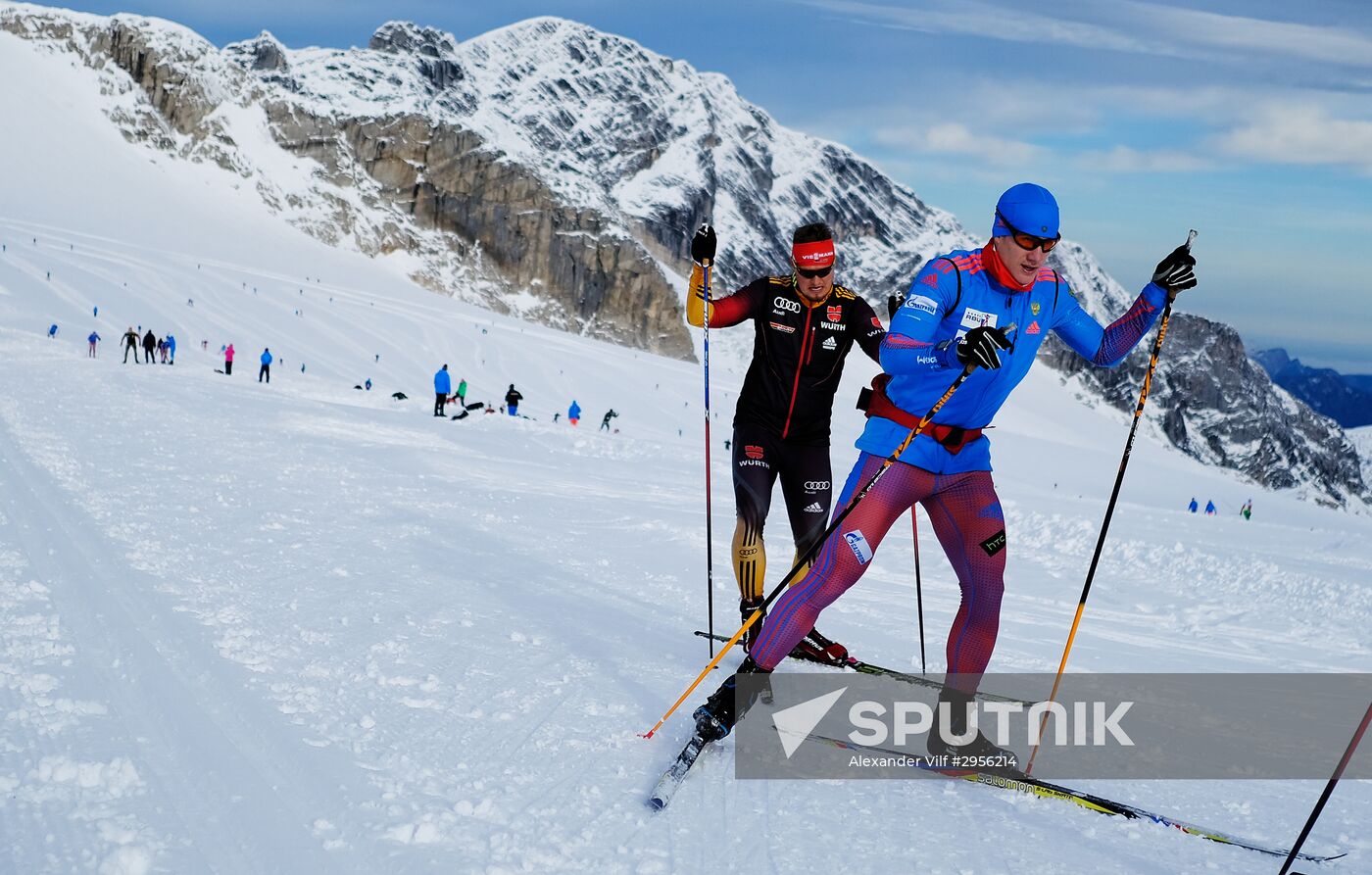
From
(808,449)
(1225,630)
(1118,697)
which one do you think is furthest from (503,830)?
(1225,630)

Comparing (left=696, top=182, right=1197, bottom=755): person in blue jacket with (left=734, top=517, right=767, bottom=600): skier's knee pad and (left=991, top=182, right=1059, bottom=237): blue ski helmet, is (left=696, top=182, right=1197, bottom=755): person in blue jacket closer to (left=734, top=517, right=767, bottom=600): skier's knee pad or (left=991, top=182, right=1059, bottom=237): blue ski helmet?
(left=991, top=182, right=1059, bottom=237): blue ski helmet

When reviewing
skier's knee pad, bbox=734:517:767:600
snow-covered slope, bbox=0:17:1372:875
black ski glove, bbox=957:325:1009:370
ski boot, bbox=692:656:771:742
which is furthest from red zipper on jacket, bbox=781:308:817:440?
ski boot, bbox=692:656:771:742

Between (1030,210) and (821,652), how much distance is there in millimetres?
2587

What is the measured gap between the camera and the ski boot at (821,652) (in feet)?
17.7

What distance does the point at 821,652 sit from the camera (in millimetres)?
5430

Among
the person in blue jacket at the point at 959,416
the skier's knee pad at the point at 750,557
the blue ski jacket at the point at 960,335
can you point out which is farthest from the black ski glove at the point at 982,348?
the skier's knee pad at the point at 750,557

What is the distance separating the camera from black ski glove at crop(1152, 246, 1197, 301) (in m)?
4.01

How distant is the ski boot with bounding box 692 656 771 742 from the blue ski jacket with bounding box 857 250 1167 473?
46.3 inches

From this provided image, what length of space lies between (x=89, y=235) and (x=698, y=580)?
76.1 meters

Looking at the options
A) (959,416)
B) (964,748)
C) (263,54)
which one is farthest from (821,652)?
(263,54)

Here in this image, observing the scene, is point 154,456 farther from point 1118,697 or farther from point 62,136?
point 62,136

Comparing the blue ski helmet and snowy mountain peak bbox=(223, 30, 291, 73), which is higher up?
snowy mountain peak bbox=(223, 30, 291, 73)

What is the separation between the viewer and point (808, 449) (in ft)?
18.3

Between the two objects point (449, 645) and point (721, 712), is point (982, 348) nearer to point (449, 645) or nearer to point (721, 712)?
point (721, 712)
